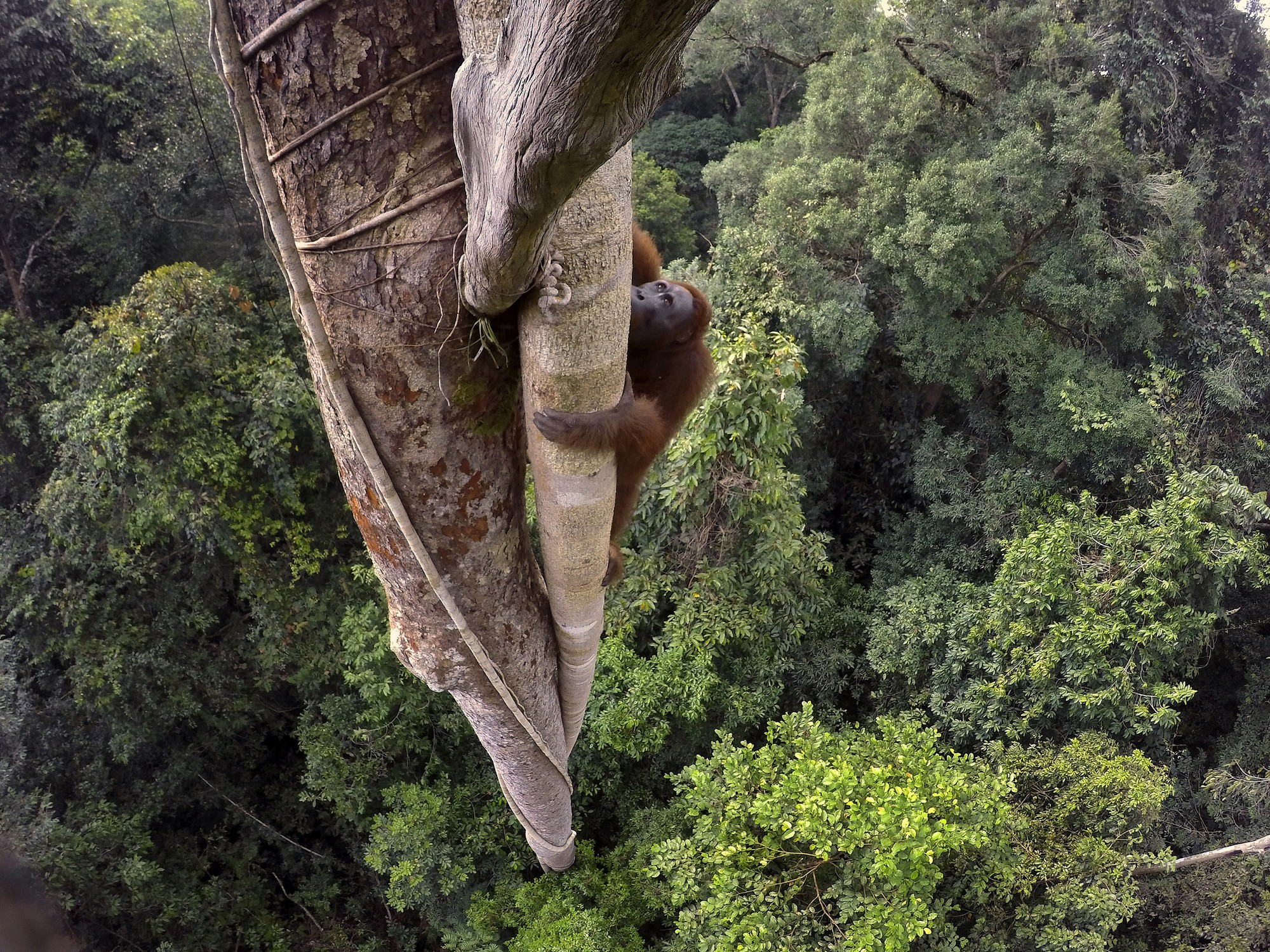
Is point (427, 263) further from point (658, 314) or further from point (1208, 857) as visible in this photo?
point (1208, 857)

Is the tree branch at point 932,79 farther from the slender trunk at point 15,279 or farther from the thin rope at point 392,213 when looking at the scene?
the slender trunk at point 15,279

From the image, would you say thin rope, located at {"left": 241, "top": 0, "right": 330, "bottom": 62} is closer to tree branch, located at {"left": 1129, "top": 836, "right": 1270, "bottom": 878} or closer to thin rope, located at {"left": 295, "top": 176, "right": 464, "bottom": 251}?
thin rope, located at {"left": 295, "top": 176, "right": 464, "bottom": 251}

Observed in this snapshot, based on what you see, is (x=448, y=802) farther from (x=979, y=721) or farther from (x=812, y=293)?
(x=812, y=293)

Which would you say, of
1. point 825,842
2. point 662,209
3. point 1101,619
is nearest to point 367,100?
point 825,842

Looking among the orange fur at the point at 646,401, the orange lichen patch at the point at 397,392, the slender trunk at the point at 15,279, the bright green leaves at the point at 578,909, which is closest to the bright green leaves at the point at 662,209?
the slender trunk at the point at 15,279

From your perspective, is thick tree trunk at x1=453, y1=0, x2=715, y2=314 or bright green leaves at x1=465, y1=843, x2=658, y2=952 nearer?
thick tree trunk at x1=453, y1=0, x2=715, y2=314

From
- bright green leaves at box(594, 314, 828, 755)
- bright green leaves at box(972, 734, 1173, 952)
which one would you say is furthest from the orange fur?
bright green leaves at box(972, 734, 1173, 952)

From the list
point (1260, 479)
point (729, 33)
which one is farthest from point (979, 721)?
point (729, 33)
